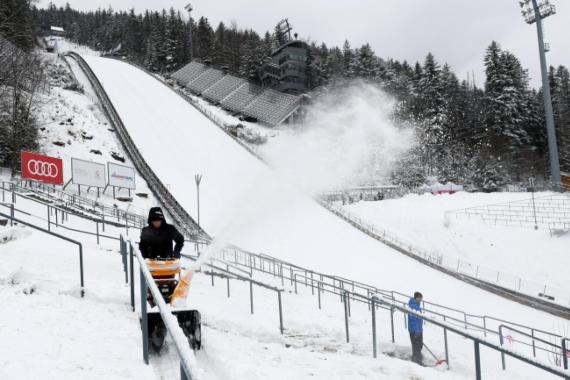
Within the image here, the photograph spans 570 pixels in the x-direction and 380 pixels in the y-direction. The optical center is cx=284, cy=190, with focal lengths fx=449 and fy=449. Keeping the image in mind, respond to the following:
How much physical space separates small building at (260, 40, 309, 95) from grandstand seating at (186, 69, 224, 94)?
9.71 meters

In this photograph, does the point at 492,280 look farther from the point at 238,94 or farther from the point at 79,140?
the point at 238,94

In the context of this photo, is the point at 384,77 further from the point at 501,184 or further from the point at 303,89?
the point at 501,184

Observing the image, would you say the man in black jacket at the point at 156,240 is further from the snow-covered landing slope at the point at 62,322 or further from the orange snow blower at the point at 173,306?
the snow-covered landing slope at the point at 62,322

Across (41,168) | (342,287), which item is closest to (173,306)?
(342,287)

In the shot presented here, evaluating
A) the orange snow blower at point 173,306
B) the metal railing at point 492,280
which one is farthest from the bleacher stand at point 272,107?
the orange snow blower at point 173,306

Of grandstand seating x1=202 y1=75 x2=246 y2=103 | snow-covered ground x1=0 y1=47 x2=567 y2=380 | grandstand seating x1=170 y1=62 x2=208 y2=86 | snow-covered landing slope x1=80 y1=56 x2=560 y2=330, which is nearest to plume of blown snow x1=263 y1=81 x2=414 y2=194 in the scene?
snow-covered landing slope x1=80 y1=56 x2=560 y2=330

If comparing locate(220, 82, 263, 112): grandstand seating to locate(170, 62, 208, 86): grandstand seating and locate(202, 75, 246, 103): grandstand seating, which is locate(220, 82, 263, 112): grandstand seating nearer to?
locate(202, 75, 246, 103): grandstand seating

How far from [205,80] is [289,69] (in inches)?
698

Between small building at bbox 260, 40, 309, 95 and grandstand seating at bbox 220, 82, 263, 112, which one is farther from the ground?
small building at bbox 260, 40, 309, 95

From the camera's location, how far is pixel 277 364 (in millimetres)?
6465

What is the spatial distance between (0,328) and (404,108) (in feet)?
244

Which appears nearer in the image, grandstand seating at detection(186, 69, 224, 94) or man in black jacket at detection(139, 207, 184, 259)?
man in black jacket at detection(139, 207, 184, 259)

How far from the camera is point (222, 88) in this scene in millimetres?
85250

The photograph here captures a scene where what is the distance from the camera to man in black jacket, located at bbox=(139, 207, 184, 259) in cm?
669
